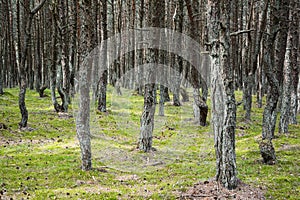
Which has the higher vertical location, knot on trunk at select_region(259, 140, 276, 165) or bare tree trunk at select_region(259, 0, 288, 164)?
bare tree trunk at select_region(259, 0, 288, 164)

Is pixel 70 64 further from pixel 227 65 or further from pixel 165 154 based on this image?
pixel 227 65

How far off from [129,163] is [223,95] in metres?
4.87

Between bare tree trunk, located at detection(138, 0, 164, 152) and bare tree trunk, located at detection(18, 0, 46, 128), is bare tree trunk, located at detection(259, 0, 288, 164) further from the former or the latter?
bare tree trunk, located at detection(18, 0, 46, 128)

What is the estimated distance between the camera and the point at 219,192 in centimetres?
878

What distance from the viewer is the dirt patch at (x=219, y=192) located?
857cm

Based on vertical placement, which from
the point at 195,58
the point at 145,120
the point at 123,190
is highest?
the point at 195,58

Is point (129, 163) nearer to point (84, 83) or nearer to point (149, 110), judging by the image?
point (149, 110)

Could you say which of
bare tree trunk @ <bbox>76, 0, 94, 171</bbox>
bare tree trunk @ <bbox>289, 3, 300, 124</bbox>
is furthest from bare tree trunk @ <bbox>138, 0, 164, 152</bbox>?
bare tree trunk @ <bbox>289, 3, 300, 124</bbox>

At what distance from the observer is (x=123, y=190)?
30.7ft

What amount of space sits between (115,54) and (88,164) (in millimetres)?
30395

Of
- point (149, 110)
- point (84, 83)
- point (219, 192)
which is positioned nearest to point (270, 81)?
point (149, 110)

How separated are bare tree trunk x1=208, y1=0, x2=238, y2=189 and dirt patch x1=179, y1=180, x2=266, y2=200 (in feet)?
0.64

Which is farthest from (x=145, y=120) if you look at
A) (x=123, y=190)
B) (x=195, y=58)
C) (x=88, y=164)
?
(x=195, y=58)

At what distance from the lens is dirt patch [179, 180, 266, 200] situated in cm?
857
